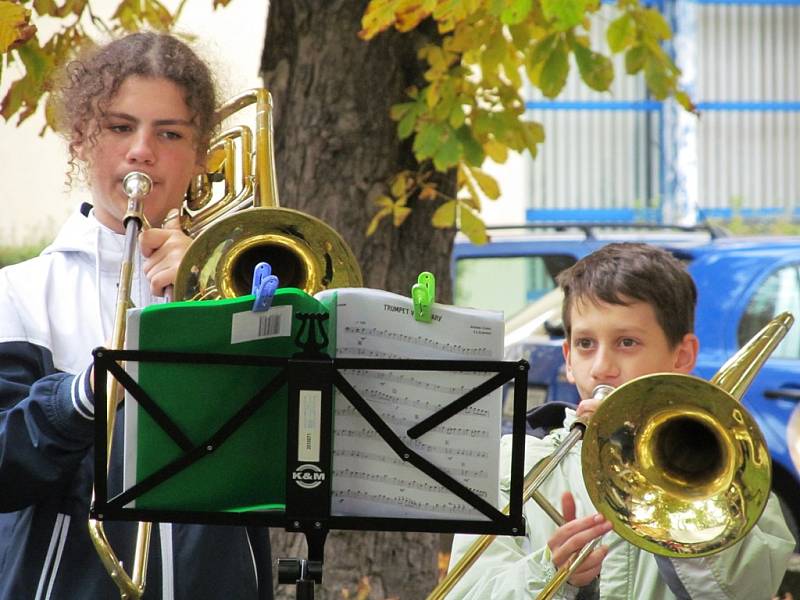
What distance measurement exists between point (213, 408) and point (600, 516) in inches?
28.5

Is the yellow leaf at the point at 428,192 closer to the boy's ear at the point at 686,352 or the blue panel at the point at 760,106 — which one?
the boy's ear at the point at 686,352

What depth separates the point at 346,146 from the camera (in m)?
4.12

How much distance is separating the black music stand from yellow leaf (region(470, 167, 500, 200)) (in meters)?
2.30

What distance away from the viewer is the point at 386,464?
81.0 inches

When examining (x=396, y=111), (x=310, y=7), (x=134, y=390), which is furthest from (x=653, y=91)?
(x=134, y=390)

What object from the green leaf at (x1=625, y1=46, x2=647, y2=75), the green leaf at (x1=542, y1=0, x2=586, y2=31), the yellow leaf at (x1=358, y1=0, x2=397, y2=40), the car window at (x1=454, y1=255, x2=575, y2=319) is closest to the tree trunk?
the yellow leaf at (x1=358, y1=0, x2=397, y2=40)

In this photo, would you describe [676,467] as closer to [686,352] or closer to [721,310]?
[686,352]

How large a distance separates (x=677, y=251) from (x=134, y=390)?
4243 millimetres

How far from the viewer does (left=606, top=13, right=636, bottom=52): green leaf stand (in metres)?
3.92

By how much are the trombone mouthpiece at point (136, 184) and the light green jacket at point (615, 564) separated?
2.82 ft

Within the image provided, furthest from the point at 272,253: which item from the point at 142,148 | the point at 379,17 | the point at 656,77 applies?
the point at 656,77

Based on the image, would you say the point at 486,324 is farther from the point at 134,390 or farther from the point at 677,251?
the point at 677,251

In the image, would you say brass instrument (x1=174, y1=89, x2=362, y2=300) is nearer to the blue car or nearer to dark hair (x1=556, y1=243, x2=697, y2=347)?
dark hair (x1=556, y1=243, x2=697, y2=347)

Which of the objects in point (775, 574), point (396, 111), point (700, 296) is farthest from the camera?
point (700, 296)
